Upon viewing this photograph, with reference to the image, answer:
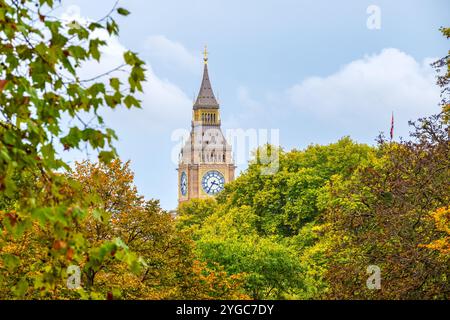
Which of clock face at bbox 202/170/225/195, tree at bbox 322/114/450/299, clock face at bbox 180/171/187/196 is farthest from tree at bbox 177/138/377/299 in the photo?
clock face at bbox 180/171/187/196

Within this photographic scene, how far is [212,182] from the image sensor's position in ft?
602

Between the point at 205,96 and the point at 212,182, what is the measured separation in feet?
50.9

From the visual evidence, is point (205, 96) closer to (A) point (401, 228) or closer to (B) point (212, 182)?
(B) point (212, 182)

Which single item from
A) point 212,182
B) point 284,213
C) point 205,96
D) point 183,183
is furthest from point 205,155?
point 284,213

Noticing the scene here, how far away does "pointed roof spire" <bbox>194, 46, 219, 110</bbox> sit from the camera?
18925 centimetres

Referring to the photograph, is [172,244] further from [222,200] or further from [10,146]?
[222,200]

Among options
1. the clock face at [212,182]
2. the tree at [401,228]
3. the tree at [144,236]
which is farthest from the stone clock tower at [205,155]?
the tree at [144,236]

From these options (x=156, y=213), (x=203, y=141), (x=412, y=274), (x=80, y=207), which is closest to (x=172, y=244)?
(x=156, y=213)

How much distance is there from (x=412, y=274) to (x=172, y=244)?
7292 mm

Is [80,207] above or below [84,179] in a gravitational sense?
below

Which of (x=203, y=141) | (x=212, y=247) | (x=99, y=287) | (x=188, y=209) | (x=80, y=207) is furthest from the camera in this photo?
(x=203, y=141)

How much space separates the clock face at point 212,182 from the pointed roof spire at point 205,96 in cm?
1232

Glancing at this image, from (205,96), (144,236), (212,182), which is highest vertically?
(205,96)
